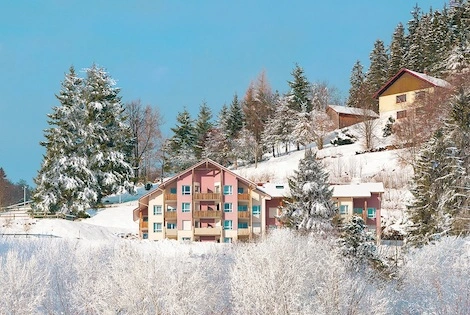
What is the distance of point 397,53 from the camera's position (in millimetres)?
68812

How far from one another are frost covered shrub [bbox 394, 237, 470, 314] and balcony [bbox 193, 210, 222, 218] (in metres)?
16.8

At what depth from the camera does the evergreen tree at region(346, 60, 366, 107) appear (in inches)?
2865

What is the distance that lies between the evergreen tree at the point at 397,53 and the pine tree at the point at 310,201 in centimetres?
4218

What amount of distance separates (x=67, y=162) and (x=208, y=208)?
13784 millimetres

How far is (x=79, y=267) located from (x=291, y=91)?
46.6 metres

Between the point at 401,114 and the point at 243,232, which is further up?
the point at 401,114

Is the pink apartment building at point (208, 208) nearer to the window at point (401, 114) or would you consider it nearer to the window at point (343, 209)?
the window at point (343, 209)

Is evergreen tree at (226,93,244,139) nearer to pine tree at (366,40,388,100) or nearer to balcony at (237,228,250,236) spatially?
pine tree at (366,40,388,100)

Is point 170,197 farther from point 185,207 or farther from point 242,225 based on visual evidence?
point 242,225

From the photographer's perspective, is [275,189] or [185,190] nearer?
[185,190]

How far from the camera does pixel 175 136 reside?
63.0 meters

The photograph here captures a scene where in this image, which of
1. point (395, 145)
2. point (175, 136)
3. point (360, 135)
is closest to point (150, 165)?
point (175, 136)

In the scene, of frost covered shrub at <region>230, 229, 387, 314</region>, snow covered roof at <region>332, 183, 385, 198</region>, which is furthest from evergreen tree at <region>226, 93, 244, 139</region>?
frost covered shrub at <region>230, 229, 387, 314</region>

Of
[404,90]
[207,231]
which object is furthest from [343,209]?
[404,90]
